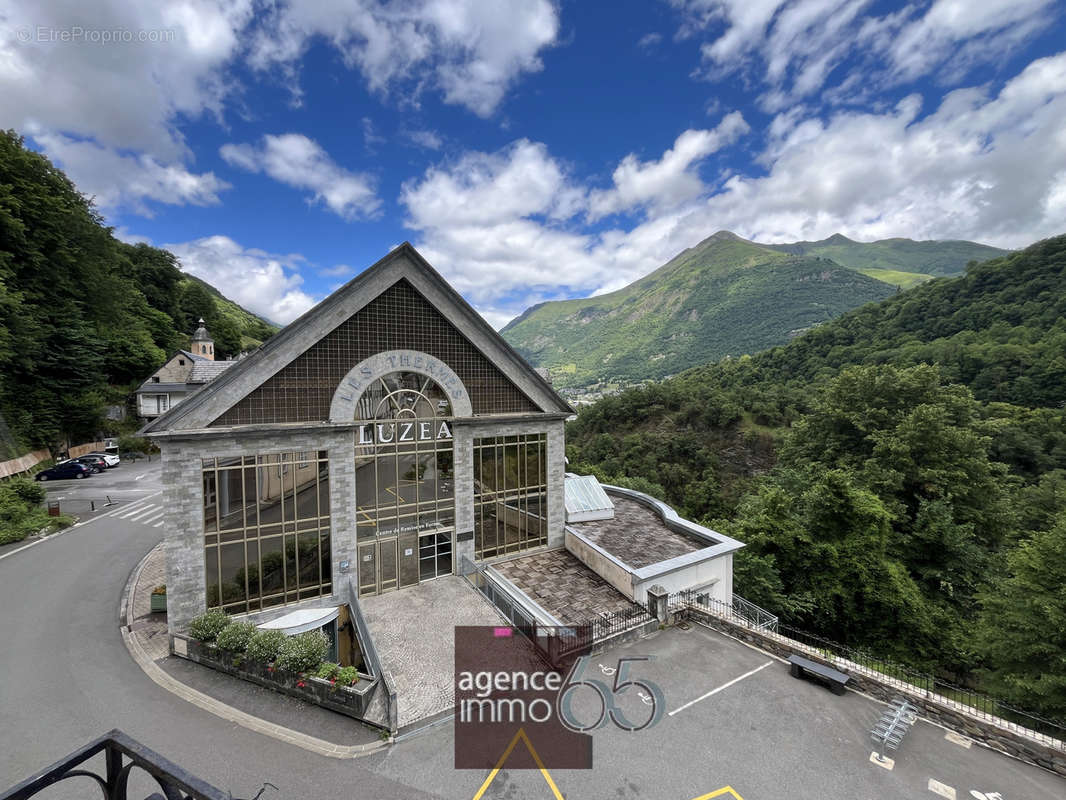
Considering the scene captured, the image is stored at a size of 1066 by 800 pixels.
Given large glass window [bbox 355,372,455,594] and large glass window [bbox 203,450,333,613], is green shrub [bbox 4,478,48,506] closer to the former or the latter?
large glass window [bbox 203,450,333,613]

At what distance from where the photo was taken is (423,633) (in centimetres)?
1471

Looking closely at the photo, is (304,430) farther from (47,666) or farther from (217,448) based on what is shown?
(47,666)

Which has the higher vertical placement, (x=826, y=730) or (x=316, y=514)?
(x=316, y=514)

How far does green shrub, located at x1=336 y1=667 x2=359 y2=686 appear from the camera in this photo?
1204cm

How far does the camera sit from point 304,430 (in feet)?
51.4

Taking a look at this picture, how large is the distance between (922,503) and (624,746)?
83.9ft

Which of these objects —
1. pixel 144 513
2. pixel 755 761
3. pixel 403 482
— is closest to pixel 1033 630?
pixel 755 761

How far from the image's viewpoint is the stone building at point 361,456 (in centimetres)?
1441

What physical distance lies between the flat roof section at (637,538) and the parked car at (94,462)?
4281 cm

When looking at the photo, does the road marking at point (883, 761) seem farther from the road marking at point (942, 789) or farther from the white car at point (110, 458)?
the white car at point (110, 458)

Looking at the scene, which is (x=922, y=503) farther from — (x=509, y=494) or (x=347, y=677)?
(x=347, y=677)

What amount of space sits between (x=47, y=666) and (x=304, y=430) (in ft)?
32.6

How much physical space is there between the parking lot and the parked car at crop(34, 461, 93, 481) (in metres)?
42.4

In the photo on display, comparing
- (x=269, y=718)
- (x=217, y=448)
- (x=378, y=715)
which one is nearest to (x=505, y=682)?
(x=378, y=715)
